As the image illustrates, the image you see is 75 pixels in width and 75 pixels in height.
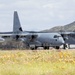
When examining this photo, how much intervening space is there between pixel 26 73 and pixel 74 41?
161 ft

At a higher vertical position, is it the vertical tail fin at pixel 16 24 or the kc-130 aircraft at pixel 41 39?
the vertical tail fin at pixel 16 24

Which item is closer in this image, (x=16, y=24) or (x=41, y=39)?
(x=41, y=39)

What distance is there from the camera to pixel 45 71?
1719 centimetres

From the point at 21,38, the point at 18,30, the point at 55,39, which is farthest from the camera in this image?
the point at 18,30

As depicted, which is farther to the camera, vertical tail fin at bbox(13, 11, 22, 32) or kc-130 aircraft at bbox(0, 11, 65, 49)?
vertical tail fin at bbox(13, 11, 22, 32)

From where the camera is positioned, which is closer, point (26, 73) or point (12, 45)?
point (26, 73)

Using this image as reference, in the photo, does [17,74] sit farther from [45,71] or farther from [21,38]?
[21,38]

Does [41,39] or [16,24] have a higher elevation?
[16,24]

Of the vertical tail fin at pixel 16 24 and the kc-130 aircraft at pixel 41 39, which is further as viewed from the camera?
the vertical tail fin at pixel 16 24

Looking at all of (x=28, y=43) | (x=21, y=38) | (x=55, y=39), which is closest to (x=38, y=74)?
(x=55, y=39)

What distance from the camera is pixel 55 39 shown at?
193 ft

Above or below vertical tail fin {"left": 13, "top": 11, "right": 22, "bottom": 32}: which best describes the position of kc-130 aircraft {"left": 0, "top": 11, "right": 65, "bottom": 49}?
below

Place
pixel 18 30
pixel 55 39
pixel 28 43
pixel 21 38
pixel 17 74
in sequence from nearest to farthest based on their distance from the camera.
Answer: pixel 17 74 < pixel 55 39 < pixel 28 43 < pixel 21 38 < pixel 18 30

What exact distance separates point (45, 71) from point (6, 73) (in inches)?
75.3
